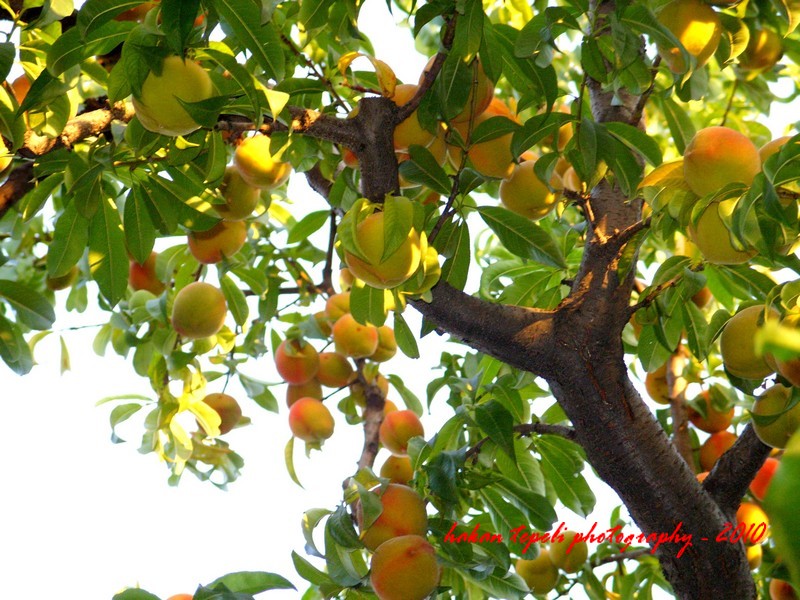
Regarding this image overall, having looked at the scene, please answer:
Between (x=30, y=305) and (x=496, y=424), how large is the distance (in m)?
0.79

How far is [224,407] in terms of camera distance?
1827 millimetres

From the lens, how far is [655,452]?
46.5 inches

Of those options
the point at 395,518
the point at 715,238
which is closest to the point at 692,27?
the point at 715,238

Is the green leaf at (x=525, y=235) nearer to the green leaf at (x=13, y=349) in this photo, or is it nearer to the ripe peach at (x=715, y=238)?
the ripe peach at (x=715, y=238)

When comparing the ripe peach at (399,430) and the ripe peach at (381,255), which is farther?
the ripe peach at (399,430)

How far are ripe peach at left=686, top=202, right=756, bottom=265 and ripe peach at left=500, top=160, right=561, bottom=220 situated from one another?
12.4 inches

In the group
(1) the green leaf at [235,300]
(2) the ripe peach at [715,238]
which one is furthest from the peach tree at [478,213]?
(1) the green leaf at [235,300]

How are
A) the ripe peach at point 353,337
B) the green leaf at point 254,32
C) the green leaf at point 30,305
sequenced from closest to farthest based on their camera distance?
the green leaf at point 254,32
the green leaf at point 30,305
the ripe peach at point 353,337

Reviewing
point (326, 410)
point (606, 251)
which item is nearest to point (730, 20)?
point (606, 251)

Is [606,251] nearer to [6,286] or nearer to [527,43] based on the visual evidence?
[527,43]

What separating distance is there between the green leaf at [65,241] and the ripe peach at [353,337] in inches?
26.2

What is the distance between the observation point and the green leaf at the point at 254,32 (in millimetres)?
941

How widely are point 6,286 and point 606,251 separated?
0.98 m

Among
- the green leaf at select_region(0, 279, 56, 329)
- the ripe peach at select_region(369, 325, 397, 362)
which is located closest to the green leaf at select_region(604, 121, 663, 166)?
the ripe peach at select_region(369, 325, 397, 362)
